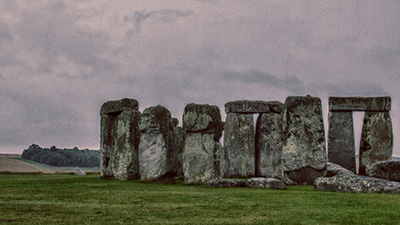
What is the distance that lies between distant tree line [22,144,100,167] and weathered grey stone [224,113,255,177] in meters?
A: 17.7

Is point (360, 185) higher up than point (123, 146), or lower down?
lower down

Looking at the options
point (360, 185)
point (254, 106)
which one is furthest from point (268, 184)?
point (254, 106)

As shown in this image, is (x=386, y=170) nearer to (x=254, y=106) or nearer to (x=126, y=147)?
(x=126, y=147)

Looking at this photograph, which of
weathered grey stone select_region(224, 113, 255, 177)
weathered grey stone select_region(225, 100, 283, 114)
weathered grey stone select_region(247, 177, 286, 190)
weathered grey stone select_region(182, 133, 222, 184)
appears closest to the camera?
weathered grey stone select_region(247, 177, 286, 190)

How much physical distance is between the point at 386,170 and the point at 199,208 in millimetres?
7174

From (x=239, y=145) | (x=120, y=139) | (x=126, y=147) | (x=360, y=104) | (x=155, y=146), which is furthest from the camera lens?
(x=239, y=145)

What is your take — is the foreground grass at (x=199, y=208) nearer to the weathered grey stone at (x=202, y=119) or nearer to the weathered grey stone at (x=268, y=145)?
the weathered grey stone at (x=202, y=119)

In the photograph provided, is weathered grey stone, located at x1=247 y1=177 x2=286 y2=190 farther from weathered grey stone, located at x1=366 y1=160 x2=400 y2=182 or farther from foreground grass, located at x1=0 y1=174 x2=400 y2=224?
weathered grey stone, located at x1=366 y1=160 x2=400 y2=182

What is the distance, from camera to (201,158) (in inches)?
530

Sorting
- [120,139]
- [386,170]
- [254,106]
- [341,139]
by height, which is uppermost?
[254,106]

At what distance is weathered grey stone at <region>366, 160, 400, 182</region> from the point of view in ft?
41.0

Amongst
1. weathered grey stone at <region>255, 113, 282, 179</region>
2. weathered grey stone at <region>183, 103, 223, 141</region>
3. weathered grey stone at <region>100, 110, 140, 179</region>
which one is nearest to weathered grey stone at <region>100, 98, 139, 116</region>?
weathered grey stone at <region>100, 110, 140, 179</region>

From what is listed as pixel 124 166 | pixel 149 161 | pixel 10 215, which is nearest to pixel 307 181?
pixel 149 161

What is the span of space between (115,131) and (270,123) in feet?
23.8
